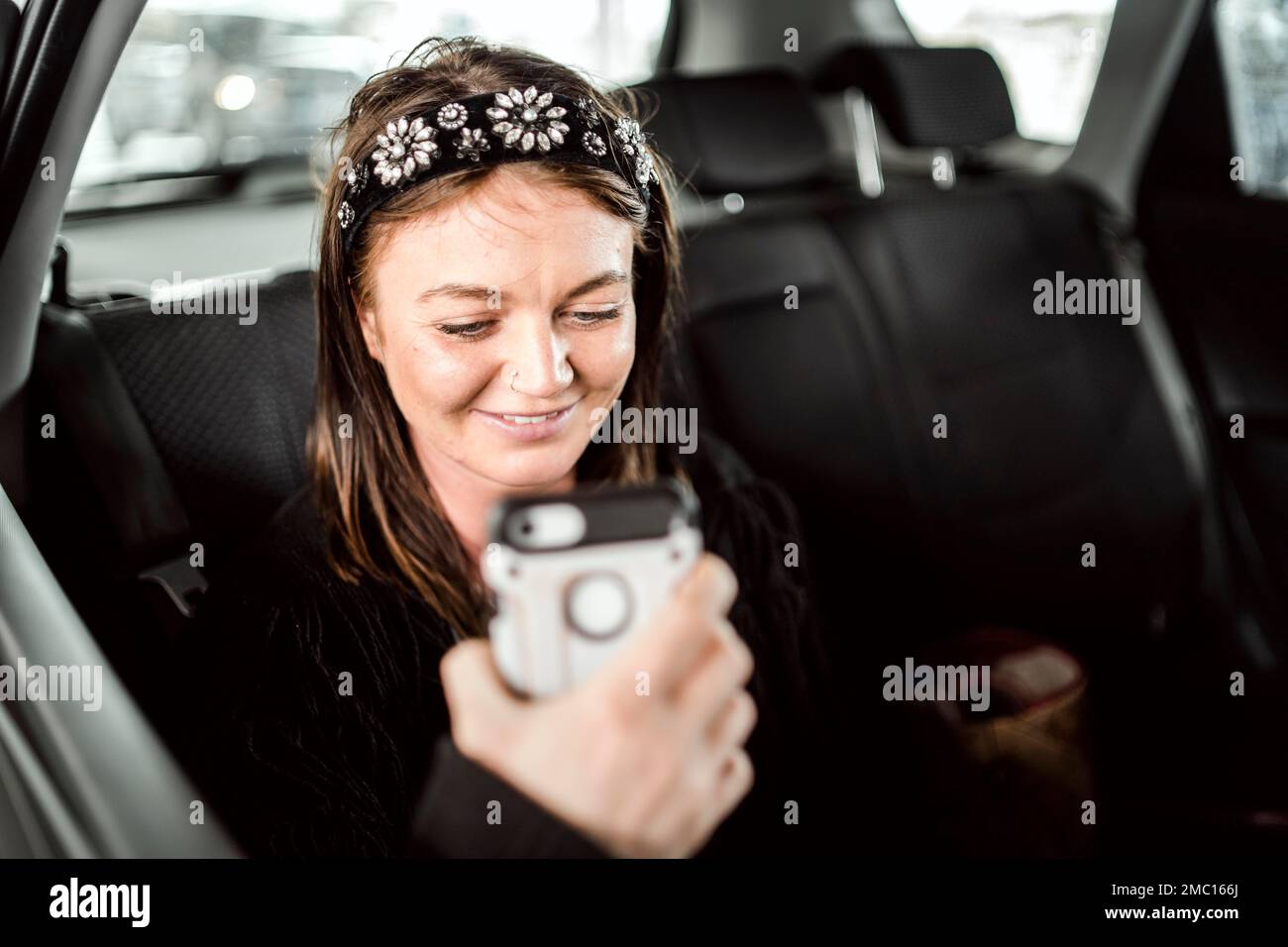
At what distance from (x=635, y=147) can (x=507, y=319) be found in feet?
0.64

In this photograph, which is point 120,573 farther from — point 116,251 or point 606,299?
point 116,251

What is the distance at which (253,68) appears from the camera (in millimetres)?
1890

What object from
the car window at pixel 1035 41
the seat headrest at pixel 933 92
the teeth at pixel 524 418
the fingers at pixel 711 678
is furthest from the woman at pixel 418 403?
the car window at pixel 1035 41

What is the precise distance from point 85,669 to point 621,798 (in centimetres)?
45

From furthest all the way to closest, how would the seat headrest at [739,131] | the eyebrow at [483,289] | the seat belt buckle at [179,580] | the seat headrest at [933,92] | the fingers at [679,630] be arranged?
the seat headrest at [933,92]
the seat headrest at [739,131]
the seat belt buckle at [179,580]
the eyebrow at [483,289]
the fingers at [679,630]

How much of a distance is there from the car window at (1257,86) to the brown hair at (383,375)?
4.25 ft

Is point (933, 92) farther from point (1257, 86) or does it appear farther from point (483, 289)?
point (483, 289)

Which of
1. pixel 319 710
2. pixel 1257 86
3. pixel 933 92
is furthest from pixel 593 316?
pixel 1257 86

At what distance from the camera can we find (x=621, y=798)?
479 mm

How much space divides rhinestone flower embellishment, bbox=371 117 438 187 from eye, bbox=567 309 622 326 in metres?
0.14

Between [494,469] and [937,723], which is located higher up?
[494,469]

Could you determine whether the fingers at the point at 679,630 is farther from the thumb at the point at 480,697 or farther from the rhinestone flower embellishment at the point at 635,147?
the rhinestone flower embellishment at the point at 635,147

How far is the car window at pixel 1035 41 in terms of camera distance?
2.14m
